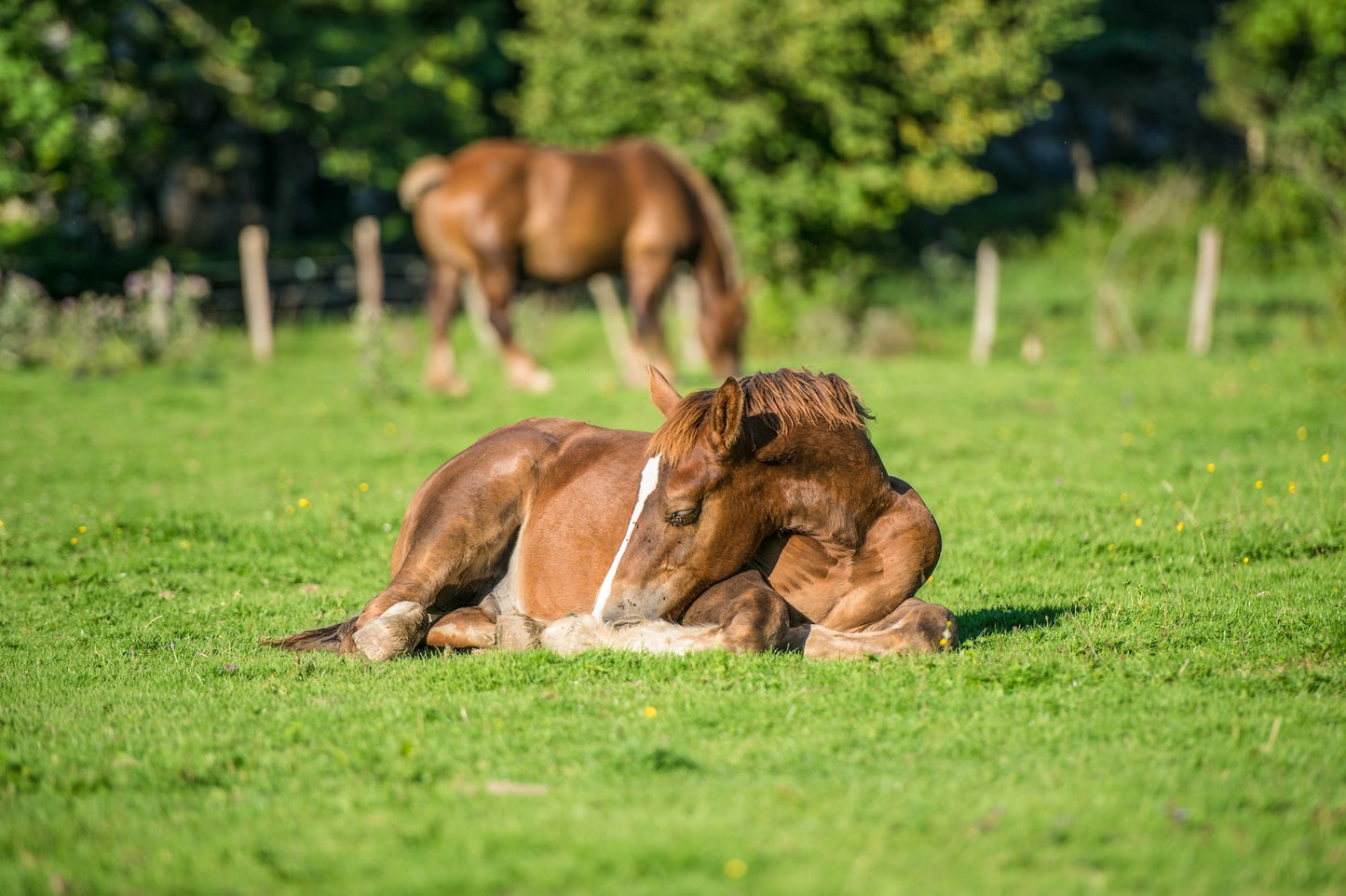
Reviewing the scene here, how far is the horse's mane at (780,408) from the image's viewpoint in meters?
4.85

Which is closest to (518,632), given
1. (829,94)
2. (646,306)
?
(646,306)

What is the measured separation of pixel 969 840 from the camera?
129 inches

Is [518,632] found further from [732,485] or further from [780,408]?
[780,408]

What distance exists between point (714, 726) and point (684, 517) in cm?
86

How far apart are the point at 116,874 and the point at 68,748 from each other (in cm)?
118

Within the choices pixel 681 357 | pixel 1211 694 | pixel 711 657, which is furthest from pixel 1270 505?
pixel 681 357

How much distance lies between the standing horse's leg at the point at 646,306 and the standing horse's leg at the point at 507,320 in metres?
1.20

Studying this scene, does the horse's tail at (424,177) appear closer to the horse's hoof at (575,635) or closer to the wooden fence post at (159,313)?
the wooden fence post at (159,313)

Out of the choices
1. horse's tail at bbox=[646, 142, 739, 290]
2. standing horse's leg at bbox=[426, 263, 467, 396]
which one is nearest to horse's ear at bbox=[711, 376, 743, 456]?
standing horse's leg at bbox=[426, 263, 467, 396]

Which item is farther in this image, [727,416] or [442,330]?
[442,330]

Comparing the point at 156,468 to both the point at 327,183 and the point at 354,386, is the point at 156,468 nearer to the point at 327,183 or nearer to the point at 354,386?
the point at 354,386

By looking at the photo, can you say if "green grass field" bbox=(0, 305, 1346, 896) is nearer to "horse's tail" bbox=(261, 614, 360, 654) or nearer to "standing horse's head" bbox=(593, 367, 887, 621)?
"horse's tail" bbox=(261, 614, 360, 654)

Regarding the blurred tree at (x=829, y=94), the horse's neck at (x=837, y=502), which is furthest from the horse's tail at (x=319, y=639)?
the blurred tree at (x=829, y=94)

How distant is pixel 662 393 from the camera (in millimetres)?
5195
